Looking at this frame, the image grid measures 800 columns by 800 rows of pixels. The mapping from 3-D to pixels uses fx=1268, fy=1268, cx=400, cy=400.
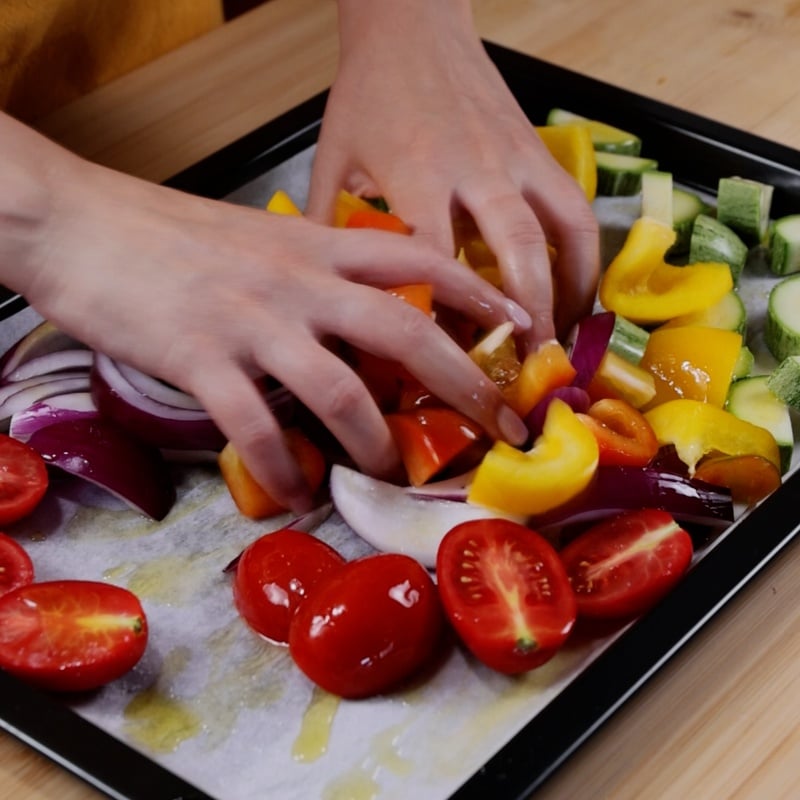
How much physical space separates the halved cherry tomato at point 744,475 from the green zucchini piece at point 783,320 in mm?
242

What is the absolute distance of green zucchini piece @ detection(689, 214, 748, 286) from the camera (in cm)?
163

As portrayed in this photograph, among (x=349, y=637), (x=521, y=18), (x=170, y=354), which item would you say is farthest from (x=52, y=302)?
(x=521, y=18)

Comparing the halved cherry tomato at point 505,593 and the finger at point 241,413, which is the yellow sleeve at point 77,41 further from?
the halved cherry tomato at point 505,593

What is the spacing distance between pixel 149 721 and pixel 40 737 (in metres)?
0.11

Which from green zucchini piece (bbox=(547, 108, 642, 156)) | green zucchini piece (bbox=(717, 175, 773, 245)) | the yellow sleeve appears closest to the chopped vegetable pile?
green zucchini piece (bbox=(717, 175, 773, 245))

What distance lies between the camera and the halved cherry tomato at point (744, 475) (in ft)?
4.24

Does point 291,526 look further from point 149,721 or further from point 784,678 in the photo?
point 784,678

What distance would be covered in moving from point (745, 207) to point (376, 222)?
0.57 metres

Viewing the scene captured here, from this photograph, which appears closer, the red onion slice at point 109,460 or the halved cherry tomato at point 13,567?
the halved cherry tomato at point 13,567

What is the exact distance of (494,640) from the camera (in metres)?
1.10

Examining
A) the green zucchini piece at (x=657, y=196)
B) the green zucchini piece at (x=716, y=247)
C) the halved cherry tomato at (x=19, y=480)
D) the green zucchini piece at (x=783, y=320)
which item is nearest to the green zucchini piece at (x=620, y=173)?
the green zucchini piece at (x=657, y=196)

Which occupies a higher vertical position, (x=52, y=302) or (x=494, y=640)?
(x=52, y=302)

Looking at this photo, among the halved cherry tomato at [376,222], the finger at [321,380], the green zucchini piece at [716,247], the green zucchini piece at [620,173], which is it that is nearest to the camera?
the finger at [321,380]

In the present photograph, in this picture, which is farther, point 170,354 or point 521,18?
point 521,18
